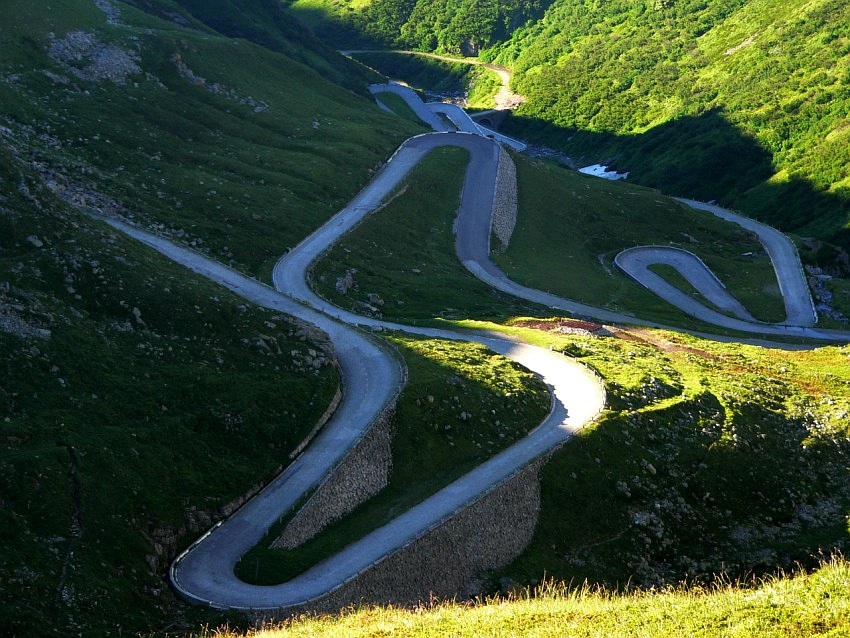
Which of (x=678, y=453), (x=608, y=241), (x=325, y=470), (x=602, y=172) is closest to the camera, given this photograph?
(x=325, y=470)

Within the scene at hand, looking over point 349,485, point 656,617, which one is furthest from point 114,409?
point 656,617

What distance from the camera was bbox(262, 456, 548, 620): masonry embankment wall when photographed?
37.1 metres

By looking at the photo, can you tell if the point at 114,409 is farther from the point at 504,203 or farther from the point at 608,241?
the point at 608,241

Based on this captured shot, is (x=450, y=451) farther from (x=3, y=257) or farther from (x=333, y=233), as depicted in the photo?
(x=333, y=233)

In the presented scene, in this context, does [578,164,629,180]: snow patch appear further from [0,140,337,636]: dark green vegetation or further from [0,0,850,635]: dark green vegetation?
[0,140,337,636]: dark green vegetation

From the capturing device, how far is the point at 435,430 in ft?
159

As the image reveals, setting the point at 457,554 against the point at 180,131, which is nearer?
the point at 457,554

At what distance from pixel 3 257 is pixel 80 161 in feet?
118

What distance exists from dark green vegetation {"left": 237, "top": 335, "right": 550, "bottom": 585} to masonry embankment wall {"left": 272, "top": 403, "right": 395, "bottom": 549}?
0.36 metres

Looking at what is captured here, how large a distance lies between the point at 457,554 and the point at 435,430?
27.5ft

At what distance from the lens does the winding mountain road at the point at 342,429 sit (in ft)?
118

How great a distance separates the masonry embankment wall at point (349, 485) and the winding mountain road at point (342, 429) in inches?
19.8

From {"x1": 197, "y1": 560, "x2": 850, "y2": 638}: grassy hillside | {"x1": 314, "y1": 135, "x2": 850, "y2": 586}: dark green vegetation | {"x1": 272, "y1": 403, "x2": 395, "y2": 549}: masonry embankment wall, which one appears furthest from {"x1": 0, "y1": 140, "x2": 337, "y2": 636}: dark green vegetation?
{"x1": 314, "y1": 135, "x2": 850, "y2": 586}: dark green vegetation

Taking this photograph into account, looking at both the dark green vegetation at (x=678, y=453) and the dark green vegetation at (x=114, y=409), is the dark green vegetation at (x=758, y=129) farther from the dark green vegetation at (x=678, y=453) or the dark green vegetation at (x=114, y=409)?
the dark green vegetation at (x=114, y=409)
